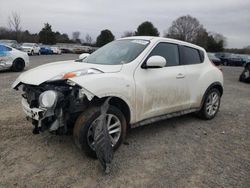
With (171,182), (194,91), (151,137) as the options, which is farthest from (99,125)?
(194,91)

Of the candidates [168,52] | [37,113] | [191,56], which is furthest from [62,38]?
[37,113]

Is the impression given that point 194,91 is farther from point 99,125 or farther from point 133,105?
point 99,125

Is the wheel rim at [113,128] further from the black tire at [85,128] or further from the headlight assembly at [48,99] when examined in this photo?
the headlight assembly at [48,99]

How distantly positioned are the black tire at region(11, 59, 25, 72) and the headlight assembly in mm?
9708

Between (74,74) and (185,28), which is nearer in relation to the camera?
(74,74)

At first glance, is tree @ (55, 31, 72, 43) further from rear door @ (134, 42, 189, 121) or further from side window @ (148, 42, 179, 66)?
rear door @ (134, 42, 189, 121)

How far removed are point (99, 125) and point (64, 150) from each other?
0.89 m

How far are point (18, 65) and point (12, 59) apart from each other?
48 cm

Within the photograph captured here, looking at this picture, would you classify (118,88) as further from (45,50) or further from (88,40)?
(88,40)

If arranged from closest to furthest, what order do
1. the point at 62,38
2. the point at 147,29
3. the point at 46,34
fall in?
1. the point at 147,29
2. the point at 46,34
3. the point at 62,38

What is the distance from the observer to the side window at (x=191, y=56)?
190 inches

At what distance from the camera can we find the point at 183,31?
65.2 meters

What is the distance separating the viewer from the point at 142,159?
353 cm

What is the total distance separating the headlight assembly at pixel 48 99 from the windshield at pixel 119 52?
117cm
